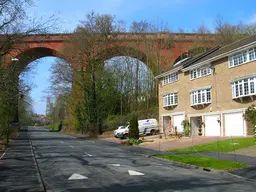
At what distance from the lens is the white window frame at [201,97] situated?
34.6 metres

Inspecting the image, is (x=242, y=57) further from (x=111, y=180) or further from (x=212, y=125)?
(x=111, y=180)

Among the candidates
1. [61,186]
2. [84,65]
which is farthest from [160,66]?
[61,186]

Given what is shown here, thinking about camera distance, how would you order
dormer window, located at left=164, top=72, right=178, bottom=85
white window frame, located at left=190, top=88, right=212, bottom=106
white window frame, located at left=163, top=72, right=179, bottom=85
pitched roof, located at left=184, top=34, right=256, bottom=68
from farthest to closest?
dormer window, located at left=164, top=72, right=178, bottom=85 → white window frame, located at left=163, top=72, right=179, bottom=85 → white window frame, located at left=190, top=88, right=212, bottom=106 → pitched roof, located at left=184, top=34, right=256, bottom=68

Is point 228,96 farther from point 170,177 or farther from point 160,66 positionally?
point 160,66

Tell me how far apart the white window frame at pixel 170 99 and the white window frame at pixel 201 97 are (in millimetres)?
4181

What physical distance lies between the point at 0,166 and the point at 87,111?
37.8m

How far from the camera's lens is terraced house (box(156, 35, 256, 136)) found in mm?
29234

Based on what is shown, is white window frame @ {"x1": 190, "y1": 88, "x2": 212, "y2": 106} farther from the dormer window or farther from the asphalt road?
the asphalt road

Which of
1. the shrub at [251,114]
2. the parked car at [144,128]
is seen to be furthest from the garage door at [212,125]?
the parked car at [144,128]

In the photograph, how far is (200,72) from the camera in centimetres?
3631

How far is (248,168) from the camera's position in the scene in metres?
14.5

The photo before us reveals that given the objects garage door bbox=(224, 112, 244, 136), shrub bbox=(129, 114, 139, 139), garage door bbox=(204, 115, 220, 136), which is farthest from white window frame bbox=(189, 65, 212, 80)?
shrub bbox=(129, 114, 139, 139)

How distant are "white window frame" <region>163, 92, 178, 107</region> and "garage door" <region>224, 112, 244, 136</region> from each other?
10.6 m

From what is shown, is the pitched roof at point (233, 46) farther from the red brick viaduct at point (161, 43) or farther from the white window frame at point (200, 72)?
the red brick viaduct at point (161, 43)
